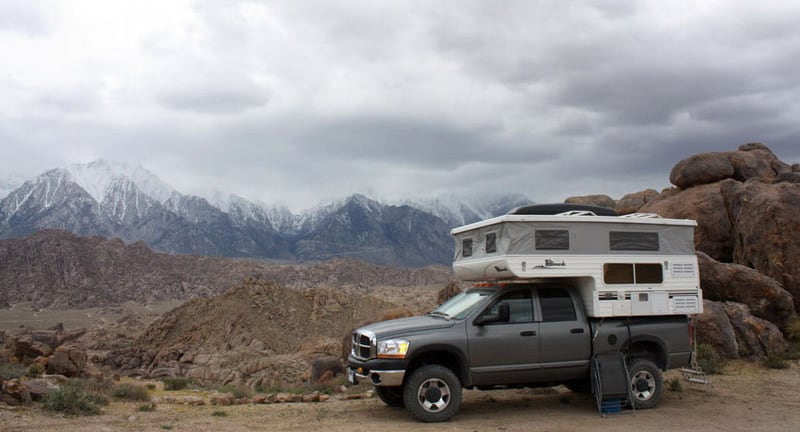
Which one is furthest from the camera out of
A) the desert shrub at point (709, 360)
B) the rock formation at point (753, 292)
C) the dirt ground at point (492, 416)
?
the rock formation at point (753, 292)

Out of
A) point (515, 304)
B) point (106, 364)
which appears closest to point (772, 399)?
point (515, 304)

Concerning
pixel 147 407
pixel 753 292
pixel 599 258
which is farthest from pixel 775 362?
pixel 147 407

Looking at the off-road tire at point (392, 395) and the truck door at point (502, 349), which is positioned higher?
the truck door at point (502, 349)

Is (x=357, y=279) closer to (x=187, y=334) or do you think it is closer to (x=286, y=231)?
(x=187, y=334)

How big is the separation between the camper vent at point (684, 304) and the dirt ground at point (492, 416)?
5.18 feet

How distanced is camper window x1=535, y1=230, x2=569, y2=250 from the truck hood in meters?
1.83

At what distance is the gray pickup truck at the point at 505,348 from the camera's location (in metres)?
9.79

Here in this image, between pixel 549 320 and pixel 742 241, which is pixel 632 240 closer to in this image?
pixel 549 320

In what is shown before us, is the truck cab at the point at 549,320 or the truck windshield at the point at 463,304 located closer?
the truck cab at the point at 549,320

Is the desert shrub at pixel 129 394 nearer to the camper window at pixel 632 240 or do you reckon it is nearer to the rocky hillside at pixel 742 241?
the camper window at pixel 632 240

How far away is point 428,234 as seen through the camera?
18512cm

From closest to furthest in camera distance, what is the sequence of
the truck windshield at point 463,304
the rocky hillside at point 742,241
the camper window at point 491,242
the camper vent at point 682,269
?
the truck windshield at point 463,304
the camper window at point 491,242
the camper vent at point 682,269
the rocky hillside at point 742,241

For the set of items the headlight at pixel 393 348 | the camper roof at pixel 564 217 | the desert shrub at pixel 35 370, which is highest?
the camper roof at pixel 564 217

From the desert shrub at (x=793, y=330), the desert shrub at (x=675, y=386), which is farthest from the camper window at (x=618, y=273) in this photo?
the desert shrub at (x=793, y=330)
